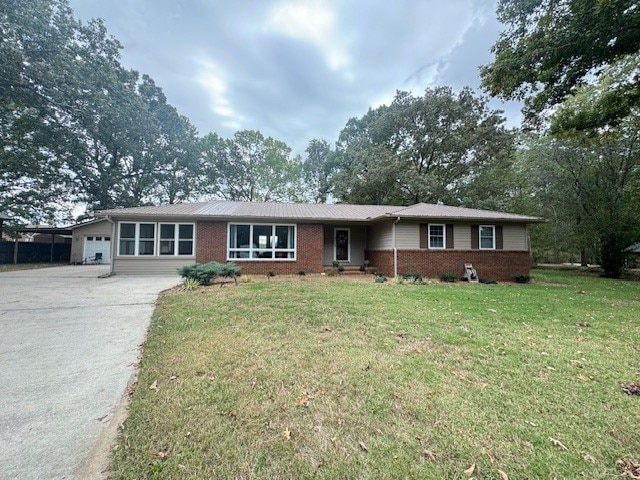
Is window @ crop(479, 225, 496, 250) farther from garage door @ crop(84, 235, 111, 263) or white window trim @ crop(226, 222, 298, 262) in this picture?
garage door @ crop(84, 235, 111, 263)

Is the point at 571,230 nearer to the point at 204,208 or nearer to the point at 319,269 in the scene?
the point at 319,269

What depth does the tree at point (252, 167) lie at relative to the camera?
3033cm

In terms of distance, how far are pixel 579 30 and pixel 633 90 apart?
3628 mm

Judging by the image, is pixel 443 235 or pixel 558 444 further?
pixel 443 235

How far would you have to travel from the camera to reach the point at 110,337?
455cm

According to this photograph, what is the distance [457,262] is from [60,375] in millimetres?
13670

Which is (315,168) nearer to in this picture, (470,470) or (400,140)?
(400,140)

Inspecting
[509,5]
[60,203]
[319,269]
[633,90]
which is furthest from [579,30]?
[60,203]

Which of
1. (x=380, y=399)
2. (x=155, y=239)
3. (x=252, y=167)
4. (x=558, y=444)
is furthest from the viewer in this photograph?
(x=252, y=167)

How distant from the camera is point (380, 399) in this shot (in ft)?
8.85

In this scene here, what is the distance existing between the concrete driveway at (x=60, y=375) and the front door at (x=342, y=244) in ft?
33.4

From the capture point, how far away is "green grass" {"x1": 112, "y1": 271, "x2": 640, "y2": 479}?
1.94 metres

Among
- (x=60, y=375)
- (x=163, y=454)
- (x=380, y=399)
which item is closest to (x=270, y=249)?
(x=60, y=375)

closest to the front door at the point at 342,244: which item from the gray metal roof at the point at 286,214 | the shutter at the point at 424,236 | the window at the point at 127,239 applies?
the gray metal roof at the point at 286,214
